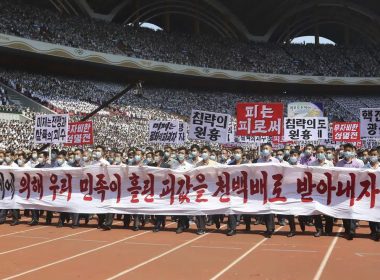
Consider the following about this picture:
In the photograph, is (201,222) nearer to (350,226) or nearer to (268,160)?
(268,160)

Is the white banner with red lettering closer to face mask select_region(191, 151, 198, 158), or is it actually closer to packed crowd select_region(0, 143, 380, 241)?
packed crowd select_region(0, 143, 380, 241)

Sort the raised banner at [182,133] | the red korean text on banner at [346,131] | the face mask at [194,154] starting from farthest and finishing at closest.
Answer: the red korean text on banner at [346,131], the raised banner at [182,133], the face mask at [194,154]

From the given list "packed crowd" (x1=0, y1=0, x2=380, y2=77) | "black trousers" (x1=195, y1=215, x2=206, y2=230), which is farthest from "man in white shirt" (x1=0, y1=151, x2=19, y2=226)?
"packed crowd" (x1=0, y1=0, x2=380, y2=77)

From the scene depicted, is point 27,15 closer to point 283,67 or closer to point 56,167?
point 283,67

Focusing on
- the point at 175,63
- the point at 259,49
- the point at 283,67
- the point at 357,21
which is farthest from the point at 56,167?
the point at 357,21

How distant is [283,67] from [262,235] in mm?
42038

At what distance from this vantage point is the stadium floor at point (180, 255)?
19.7 ft

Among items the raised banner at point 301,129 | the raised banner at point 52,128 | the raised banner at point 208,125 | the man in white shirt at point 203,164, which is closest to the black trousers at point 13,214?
the raised banner at point 52,128

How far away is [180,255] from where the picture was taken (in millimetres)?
7184

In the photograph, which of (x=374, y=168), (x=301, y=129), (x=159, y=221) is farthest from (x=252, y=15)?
(x=374, y=168)

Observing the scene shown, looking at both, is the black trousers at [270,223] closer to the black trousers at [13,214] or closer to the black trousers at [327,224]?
the black trousers at [327,224]

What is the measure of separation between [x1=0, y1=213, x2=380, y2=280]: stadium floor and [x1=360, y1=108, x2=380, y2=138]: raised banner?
4.22 meters

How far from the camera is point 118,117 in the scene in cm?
3167

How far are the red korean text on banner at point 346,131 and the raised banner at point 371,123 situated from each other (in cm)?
453
